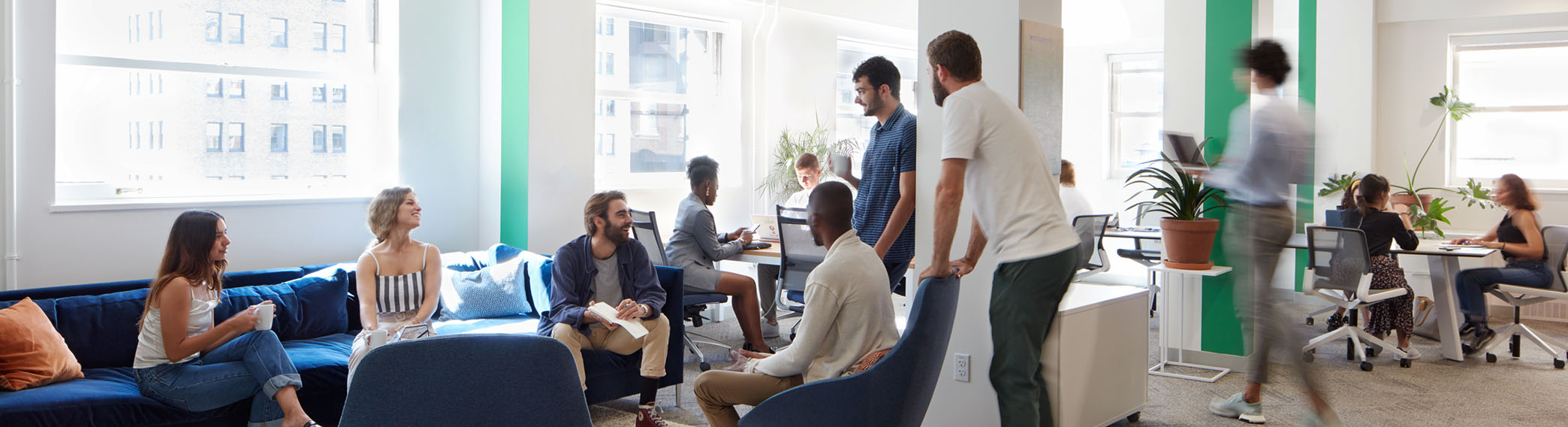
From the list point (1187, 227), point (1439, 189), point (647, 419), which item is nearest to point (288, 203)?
point (647, 419)

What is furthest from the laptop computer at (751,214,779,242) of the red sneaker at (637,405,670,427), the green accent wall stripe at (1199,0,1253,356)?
the red sneaker at (637,405,670,427)

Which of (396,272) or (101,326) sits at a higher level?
(396,272)

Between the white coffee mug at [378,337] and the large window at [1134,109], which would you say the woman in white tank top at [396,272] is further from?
the large window at [1134,109]

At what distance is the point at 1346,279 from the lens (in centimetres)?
555

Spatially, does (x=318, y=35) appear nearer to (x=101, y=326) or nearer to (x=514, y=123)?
(x=514, y=123)

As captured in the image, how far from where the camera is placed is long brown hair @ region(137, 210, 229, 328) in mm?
3340

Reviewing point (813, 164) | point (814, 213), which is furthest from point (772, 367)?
point (813, 164)

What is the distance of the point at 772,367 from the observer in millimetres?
2664

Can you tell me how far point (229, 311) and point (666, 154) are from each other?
366 cm

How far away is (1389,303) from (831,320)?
15.5 feet

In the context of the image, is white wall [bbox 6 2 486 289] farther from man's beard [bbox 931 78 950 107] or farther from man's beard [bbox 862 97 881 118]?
man's beard [bbox 931 78 950 107]

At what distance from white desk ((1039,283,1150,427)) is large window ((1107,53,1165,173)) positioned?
239 inches

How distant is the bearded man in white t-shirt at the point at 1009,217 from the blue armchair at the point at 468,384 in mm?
1290

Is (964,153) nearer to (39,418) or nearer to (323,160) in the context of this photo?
(39,418)
